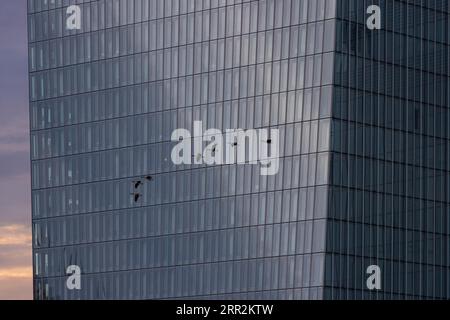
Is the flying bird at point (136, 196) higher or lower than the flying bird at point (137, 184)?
lower

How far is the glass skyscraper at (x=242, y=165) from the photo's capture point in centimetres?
14775

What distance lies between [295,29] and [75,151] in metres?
35.7

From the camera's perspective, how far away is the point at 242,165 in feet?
506

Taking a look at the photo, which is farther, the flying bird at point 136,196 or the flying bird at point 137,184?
the flying bird at point 136,196

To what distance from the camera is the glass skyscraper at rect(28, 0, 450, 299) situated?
485ft

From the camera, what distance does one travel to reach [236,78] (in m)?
156

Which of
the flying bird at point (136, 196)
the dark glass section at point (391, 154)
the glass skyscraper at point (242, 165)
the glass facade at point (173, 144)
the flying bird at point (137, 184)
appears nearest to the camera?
the dark glass section at point (391, 154)

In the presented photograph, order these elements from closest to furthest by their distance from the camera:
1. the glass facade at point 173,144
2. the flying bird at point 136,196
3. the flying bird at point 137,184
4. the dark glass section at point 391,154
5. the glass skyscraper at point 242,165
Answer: the dark glass section at point 391,154, the glass skyscraper at point 242,165, the glass facade at point 173,144, the flying bird at point 137,184, the flying bird at point 136,196

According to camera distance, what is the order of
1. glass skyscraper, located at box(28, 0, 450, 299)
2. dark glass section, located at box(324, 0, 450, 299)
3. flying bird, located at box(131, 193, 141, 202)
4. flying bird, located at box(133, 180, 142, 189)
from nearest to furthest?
dark glass section, located at box(324, 0, 450, 299) < glass skyscraper, located at box(28, 0, 450, 299) < flying bird, located at box(133, 180, 142, 189) < flying bird, located at box(131, 193, 141, 202)

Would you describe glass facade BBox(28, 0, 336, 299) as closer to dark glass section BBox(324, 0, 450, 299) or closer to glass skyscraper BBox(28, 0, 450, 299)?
glass skyscraper BBox(28, 0, 450, 299)

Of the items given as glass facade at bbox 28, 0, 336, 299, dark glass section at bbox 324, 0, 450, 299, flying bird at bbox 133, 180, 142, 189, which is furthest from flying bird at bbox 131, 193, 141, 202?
dark glass section at bbox 324, 0, 450, 299

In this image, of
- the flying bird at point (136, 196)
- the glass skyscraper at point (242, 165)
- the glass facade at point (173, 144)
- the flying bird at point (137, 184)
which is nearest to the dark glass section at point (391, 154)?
the glass skyscraper at point (242, 165)

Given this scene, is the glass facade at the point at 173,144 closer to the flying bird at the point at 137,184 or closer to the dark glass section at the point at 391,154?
the flying bird at the point at 137,184

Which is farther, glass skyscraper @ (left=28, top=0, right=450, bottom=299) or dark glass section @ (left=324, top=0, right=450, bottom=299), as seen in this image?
glass skyscraper @ (left=28, top=0, right=450, bottom=299)
